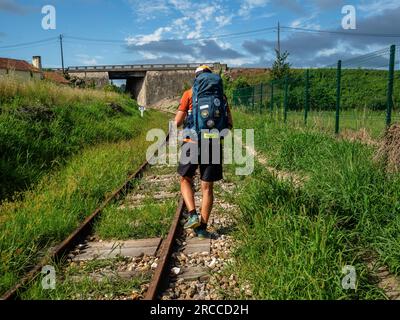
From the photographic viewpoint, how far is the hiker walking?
14.8ft

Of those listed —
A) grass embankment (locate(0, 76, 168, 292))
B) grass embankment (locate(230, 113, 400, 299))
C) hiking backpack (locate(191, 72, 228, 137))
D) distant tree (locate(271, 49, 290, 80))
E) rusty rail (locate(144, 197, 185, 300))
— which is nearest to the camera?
grass embankment (locate(230, 113, 400, 299))

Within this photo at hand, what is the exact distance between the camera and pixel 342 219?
426 cm

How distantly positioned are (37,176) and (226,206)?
3.79m

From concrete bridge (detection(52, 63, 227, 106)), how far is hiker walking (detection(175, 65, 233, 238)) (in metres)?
63.1

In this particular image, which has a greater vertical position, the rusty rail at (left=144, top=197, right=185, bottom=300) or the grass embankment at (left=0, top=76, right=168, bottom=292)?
the grass embankment at (left=0, top=76, right=168, bottom=292)

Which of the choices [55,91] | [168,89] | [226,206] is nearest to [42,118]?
[55,91]

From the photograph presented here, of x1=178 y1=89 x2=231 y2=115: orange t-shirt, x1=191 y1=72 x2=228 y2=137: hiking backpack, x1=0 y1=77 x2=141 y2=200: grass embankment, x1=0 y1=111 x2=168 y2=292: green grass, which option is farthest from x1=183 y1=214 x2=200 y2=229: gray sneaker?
x1=0 y1=77 x2=141 y2=200: grass embankment

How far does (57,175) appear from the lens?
760cm
